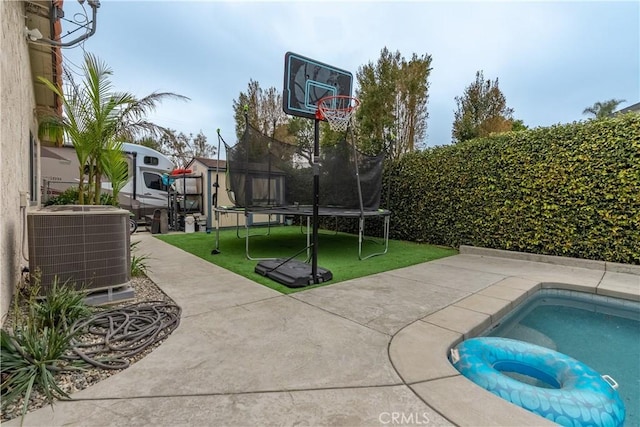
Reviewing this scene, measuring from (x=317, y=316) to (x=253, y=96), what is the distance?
636 inches

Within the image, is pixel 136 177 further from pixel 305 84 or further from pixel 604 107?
pixel 604 107

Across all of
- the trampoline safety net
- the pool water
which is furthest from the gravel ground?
the trampoline safety net

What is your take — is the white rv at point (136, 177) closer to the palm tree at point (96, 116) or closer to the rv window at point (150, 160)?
the rv window at point (150, 160)

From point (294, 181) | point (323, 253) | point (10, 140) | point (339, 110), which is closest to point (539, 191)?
point (339, 110)

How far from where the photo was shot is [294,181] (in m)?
6.70

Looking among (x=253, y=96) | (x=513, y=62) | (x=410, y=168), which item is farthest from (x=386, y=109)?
(x=253, y=96)

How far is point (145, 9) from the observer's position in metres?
5.62

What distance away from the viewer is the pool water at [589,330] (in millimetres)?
2188

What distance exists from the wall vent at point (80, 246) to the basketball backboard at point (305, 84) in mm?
2316

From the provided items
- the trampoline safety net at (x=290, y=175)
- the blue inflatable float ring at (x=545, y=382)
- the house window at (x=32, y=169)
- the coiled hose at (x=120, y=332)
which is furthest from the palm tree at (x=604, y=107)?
the house window at (x=32, y=169)

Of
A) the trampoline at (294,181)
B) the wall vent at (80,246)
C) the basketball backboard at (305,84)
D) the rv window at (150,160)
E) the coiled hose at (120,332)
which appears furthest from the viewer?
the rv window at (150,160)

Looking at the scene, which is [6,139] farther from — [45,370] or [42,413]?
[42,413]

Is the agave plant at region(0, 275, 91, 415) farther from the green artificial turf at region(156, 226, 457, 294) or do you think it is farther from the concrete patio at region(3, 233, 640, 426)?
the green artificial turf at region(156, 226, 457, 294)

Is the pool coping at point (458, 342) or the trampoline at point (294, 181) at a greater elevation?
the trampoline at point (294, 181)
